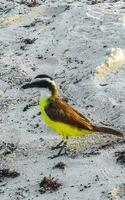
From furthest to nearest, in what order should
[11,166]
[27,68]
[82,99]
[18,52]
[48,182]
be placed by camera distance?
[18,52]
[27,68]
[82,99]
[11,166]
[48,182]

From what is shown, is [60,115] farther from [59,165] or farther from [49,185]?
[49,185]

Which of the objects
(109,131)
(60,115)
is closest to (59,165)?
(60,115)

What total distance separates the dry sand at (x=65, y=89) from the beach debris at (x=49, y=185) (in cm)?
7

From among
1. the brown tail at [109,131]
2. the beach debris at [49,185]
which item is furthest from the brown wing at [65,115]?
the beach debris at [49,185]

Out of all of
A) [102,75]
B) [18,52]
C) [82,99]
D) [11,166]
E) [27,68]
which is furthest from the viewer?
[18,52]

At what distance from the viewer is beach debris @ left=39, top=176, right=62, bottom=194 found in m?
11.1

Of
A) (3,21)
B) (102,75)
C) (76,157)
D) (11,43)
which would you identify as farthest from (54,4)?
(76,157)

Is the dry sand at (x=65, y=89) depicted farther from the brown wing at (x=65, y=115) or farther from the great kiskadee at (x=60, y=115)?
the brown wing at (x=65, y=115)

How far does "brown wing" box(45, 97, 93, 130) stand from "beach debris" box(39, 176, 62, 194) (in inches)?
55.9

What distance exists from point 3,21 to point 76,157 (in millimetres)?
11413

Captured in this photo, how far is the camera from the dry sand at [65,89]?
37.3 ft

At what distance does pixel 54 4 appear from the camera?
78.2 ft

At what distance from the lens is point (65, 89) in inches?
644

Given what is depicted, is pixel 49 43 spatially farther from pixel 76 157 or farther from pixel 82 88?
pixel 76 157
